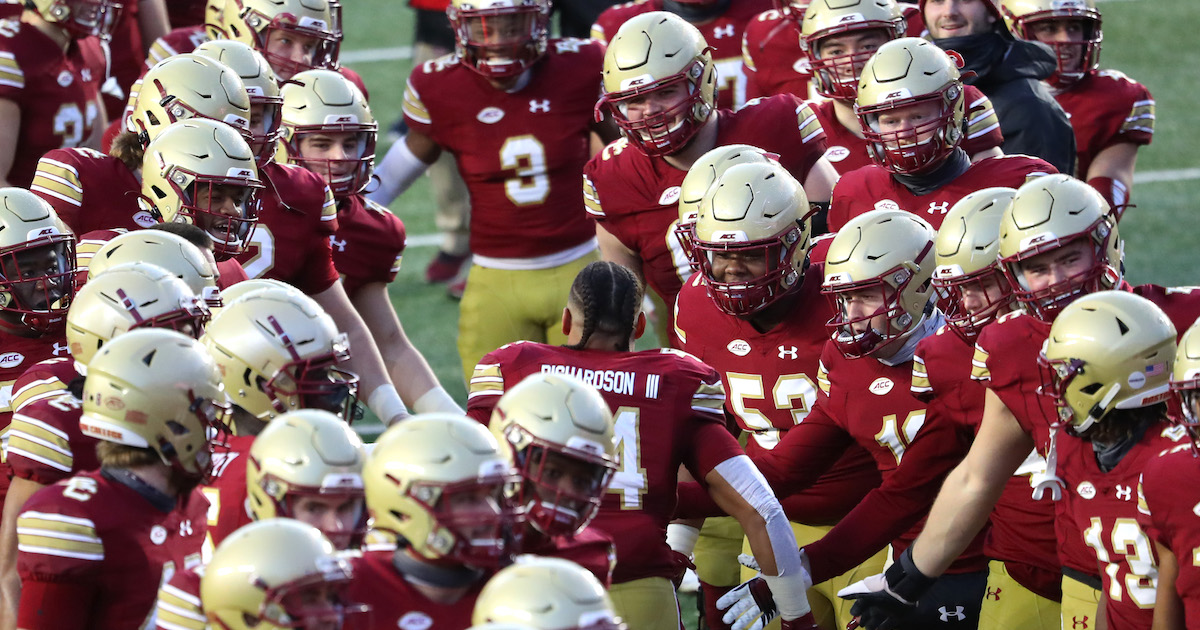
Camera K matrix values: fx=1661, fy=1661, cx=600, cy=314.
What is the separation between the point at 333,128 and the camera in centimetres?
596

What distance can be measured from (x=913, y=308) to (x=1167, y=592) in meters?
1.29

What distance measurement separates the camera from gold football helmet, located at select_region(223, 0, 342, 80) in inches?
259

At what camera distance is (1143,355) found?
3.93 metres

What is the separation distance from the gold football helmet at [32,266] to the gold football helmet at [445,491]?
5.53ft

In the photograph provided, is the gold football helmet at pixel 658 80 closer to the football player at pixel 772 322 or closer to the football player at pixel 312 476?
the football player at pixel 772 322

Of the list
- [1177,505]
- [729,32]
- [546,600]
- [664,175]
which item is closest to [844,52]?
[664,175]

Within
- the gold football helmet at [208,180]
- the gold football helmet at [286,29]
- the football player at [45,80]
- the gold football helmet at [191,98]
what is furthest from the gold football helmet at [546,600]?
the football player at [45,80]

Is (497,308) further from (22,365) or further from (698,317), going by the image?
(22,365)

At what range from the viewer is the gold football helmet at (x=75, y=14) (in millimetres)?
6625

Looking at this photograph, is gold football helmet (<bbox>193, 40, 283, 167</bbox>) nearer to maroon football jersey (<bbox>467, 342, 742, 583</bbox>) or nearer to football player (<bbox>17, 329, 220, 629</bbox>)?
maroon football jersey (<bbox>467, 342, 742, 583</bbox>)

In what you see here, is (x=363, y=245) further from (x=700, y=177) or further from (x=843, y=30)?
(x=843, y=30)

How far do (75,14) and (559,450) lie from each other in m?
3.98

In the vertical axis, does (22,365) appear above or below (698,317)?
above

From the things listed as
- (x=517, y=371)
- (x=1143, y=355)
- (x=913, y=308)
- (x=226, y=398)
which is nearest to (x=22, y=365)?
(x=226, y=398)
